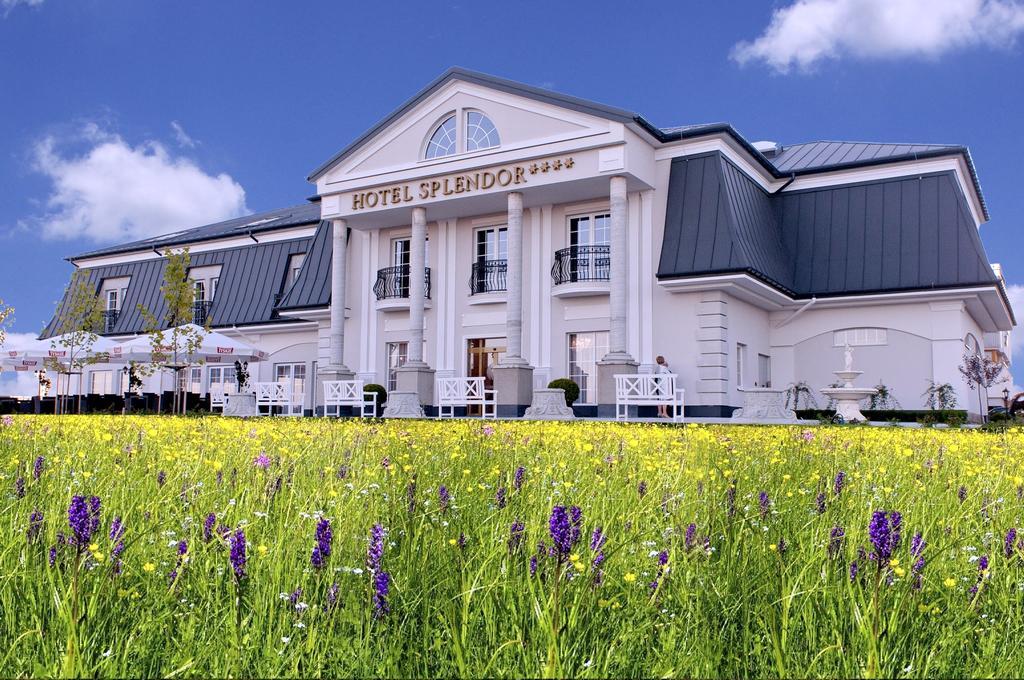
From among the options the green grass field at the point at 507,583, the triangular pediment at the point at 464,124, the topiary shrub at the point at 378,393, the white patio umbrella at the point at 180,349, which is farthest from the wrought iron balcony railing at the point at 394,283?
the green grass field at the point at 507,583

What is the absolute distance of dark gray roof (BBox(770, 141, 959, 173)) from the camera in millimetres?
23312

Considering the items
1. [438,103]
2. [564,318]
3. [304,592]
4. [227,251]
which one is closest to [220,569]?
[304,592]

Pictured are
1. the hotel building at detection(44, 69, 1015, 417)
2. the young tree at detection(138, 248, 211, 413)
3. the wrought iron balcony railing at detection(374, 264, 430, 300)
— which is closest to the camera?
the hotel building at detection(44, 69, 1015, 417)

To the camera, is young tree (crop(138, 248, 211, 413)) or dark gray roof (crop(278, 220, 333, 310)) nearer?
young tree (crop(138, 248, 211, 413))

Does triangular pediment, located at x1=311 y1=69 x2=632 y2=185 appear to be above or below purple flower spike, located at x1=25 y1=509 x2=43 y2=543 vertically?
above

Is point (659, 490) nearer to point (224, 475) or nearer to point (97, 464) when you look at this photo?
point (224, 475)

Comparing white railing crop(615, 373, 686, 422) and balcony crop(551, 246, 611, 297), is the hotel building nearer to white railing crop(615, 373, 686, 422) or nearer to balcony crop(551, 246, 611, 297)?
balcony crop(551, 246, 611, 297)

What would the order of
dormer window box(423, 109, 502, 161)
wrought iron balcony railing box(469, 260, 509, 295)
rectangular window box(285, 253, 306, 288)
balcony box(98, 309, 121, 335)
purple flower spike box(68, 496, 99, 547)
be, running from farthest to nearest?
1. balcony box(98, 309, 121, 335)
2. rectangular window box(285, 253, 306, 288)
3. wrought iron balcony railing box(469, 260, 509, 295)
4. dormer window box(423, 109, 502, 161)
5. purple flower spike box(68, 496, 99, 547)

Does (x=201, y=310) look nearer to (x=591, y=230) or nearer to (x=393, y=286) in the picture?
(x=393, y=286)

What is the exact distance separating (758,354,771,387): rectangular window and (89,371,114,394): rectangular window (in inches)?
1084

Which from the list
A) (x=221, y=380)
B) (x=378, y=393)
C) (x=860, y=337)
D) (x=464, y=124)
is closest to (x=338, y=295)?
(x=378, y=393)

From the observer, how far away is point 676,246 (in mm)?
21609

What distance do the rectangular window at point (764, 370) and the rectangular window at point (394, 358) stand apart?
1127 centimetres

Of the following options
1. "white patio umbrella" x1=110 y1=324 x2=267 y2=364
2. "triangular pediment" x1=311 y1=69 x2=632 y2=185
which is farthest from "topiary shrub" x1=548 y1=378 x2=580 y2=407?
"white patio umbrella" x1=110 y1=324 x2=267 y2=364
